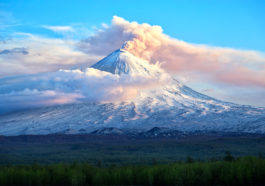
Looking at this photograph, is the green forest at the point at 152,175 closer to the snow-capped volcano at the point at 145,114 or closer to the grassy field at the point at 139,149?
the grassy field at the point at 139,149

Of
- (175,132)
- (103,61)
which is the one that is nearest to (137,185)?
(175,132)

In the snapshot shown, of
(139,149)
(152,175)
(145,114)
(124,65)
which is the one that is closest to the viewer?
(152,175)

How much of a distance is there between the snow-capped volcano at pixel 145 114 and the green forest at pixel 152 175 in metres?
85.6

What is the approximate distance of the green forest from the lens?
29469mm

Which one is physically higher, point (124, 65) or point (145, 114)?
point (124, 65)

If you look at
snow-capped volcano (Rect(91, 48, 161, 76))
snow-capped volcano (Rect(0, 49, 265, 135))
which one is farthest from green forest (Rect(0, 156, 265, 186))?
snow-capped volcano (Rect(91, 48, 161, 76))

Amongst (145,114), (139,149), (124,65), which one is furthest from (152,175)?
(124,65)

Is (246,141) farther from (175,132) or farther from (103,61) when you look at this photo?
(103,61)

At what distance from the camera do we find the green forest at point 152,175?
2947 centimetres

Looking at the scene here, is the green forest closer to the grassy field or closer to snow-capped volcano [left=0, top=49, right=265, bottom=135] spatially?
the grassy field

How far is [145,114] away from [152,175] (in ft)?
331

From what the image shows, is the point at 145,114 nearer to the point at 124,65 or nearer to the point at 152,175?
the point at 124,65

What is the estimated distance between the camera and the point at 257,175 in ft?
96.1

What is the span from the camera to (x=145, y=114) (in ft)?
431
